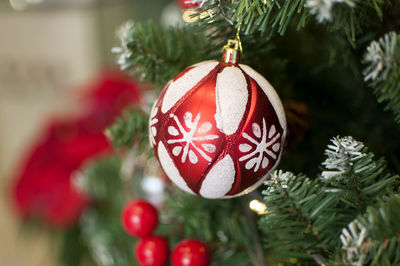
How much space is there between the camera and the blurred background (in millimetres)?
1384

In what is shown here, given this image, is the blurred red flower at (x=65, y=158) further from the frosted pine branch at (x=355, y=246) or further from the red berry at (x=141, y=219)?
the frosted pine branch at (x=355, y=246)

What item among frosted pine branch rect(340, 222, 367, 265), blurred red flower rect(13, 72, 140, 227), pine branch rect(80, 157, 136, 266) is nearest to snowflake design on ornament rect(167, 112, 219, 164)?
frosted pine branch rect(340, 222, 367, 265)

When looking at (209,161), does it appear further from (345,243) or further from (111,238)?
(111,238)

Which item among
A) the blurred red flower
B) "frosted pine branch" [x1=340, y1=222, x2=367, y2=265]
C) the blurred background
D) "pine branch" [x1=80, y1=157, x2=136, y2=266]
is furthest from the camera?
the blurred background

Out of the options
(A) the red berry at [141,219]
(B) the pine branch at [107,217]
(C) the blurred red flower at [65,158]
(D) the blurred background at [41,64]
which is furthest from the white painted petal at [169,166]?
(D) the blurred background at [41,64]

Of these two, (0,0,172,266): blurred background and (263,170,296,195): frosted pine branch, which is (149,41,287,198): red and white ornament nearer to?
(263,170,296,195): frosted pine branch

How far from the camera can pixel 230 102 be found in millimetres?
280

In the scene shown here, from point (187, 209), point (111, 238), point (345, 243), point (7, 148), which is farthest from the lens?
point (7, 148)

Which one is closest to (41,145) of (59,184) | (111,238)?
(59,184)

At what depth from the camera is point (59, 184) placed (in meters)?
0.79

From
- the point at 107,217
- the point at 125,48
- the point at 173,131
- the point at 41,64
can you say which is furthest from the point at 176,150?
the point at 41,64

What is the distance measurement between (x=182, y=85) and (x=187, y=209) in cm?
19

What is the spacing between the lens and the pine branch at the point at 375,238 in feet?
0.77

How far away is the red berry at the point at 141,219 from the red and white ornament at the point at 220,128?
0.11 meters
